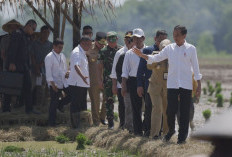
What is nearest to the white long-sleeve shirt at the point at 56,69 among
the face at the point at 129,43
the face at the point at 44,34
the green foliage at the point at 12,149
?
the face at the point at 44,34

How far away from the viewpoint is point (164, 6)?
15038 centimetres

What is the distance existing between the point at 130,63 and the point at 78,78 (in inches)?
48.4

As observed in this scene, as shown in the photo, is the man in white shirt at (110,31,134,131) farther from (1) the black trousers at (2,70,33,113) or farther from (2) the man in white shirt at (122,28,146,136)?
(1) the black trousers at (2,70,33,113)

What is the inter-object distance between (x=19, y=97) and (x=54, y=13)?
1724 millimetres

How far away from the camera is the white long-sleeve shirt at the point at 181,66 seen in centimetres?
835

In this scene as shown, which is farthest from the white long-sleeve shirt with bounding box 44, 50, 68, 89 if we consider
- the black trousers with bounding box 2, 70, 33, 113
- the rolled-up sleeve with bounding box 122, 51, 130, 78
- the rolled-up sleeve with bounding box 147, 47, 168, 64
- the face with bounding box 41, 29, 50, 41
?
the rolled-up sleeve with bounding box 147, 47, 168, 64

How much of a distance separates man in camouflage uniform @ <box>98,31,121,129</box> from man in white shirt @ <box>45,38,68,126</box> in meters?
0.66

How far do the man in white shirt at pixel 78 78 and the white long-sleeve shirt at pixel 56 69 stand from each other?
25 cm

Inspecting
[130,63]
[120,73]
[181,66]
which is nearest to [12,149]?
[130,63]

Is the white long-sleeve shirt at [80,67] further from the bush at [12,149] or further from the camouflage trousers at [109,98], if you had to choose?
the bush at [12,149]

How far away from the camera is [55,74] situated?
11.3 m

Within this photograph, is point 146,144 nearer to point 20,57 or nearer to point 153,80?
point 153,80

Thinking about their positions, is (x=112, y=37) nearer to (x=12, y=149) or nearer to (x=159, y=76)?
(x=159, y=76)

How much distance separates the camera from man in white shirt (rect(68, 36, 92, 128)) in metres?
10.9
